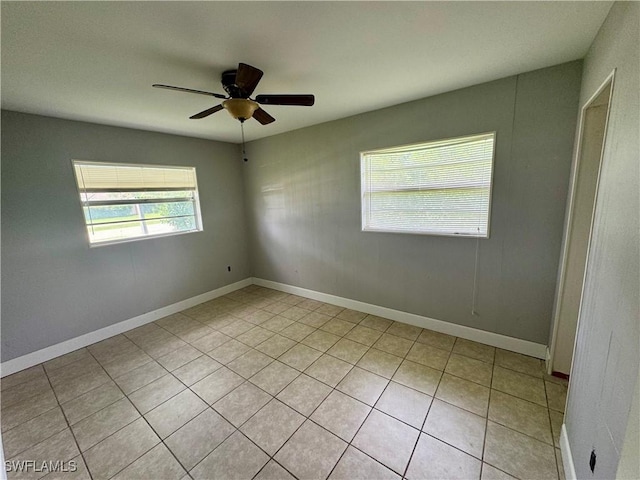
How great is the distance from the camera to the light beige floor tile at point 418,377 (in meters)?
2.05

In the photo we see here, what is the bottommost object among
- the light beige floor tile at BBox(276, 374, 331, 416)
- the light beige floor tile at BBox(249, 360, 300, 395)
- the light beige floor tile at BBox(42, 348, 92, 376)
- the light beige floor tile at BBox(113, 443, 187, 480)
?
the light beige floor tile at BBox(113, 443, 187, 480)

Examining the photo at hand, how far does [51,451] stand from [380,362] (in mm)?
2464

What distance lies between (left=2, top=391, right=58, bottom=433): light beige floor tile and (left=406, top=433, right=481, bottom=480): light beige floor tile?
9.06 feet

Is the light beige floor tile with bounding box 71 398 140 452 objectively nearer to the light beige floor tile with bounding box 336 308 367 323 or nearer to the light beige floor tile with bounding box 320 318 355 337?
the light beige floor tile with bounding box 320 318 355 337

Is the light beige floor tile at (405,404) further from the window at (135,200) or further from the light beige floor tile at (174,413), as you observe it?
the window at (135,200)

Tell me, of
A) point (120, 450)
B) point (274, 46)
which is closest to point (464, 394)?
point (120, 450)

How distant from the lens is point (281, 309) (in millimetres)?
3598

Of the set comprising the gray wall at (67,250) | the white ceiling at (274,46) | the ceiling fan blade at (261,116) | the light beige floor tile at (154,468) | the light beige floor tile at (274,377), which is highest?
the white ceiling at (274,46)

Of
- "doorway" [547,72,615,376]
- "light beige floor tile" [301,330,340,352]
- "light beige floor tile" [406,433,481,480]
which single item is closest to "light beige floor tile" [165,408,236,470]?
"light beige floor tile" [301,330,340,352]

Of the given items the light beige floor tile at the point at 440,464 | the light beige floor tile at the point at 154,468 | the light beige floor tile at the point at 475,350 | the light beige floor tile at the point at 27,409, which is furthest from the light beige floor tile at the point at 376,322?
the light beige floor tile at the point at 27,409

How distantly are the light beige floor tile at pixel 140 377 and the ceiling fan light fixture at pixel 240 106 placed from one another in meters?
2.42

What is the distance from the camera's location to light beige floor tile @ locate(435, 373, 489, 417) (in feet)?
6.02

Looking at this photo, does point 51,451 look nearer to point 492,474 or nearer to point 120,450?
point 120,450

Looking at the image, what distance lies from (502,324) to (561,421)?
87 cm
